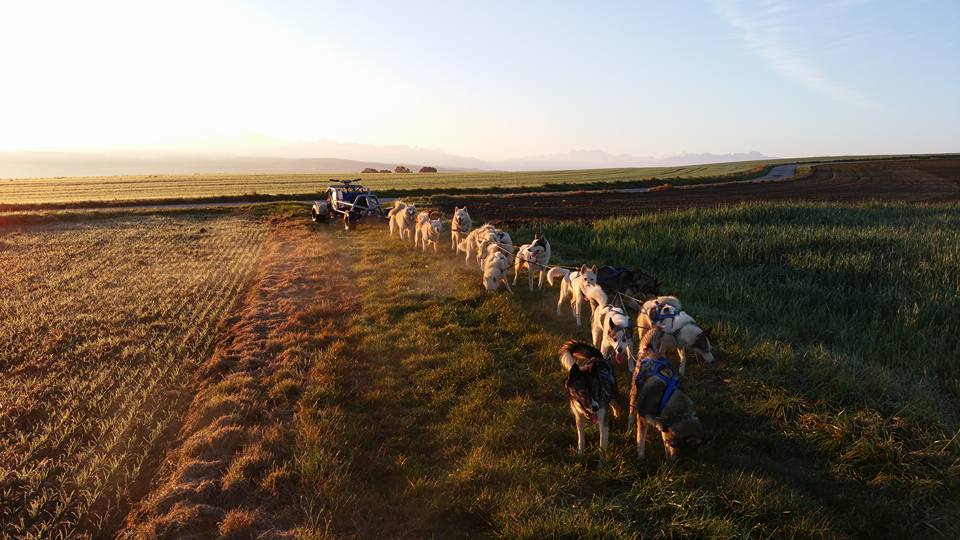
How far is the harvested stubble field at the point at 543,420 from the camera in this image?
15.5 ft

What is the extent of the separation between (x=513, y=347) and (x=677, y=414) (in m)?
3.88

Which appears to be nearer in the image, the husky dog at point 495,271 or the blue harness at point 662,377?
the blue harness at point 662,377

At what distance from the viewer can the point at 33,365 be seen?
8336 millimetres

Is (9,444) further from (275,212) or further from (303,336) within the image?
(275,212)

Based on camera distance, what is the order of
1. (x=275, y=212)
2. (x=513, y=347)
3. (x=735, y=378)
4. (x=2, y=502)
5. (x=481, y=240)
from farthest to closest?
(x=275, y=212), (x=481, y=240), (x=513, y=347), (x=735, y=378), (x=2, y=502)

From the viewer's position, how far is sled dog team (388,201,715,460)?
5398 mm

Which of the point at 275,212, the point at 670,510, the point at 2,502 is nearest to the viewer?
the point at 670,510

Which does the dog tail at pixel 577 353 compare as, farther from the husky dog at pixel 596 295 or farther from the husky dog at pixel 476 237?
the husky dog at pixel 476 237

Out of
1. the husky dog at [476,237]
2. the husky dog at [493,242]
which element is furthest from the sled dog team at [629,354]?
the husky dog at [476,237]

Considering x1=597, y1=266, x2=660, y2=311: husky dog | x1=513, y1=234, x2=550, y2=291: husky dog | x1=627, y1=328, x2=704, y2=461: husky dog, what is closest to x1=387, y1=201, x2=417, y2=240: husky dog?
x1=513, y1=234, x2=550, y2=291: husky dog

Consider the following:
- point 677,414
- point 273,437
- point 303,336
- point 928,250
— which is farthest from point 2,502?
point 928,250

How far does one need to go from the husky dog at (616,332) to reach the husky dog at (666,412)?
4.24 feet

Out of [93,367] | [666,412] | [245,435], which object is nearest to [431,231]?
[93,367]

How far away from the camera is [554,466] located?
549 cm
